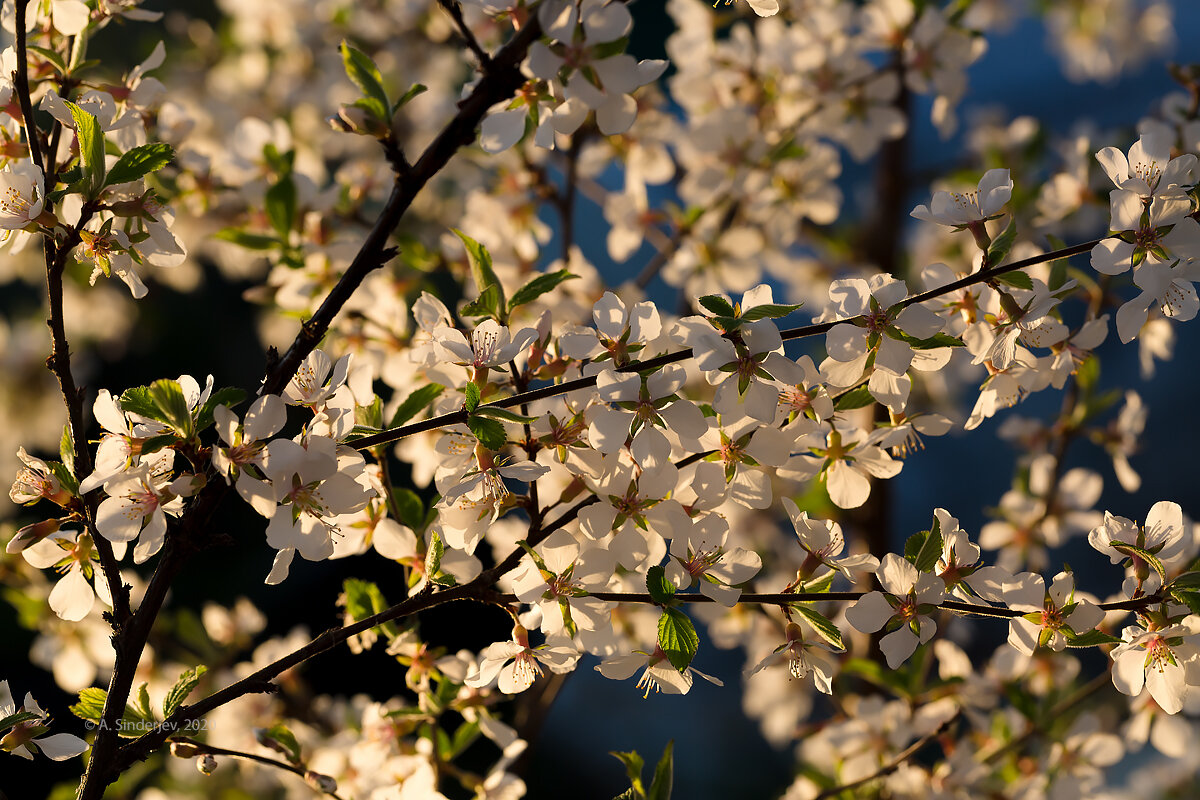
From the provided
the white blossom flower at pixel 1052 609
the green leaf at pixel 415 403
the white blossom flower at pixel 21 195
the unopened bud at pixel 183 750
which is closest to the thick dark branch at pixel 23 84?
the white blossom flower at pixel 21 195

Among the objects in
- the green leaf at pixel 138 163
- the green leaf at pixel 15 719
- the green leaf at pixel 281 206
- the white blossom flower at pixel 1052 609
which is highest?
the green leaf at pixel 138 163

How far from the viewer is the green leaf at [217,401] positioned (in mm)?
536

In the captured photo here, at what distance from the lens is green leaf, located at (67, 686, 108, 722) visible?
653mm

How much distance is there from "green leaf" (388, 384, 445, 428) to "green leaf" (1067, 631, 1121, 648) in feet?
1.63

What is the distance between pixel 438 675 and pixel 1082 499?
0.92 m

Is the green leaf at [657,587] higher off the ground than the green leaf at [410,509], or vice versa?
the green leaf at [657,587]

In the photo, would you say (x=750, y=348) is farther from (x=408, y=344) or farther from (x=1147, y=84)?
(x=1147, y=84)

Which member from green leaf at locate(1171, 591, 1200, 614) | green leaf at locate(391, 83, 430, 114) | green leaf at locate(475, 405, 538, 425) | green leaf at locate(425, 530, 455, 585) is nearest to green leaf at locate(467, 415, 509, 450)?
green leaf at locate(475, 405, 538, 425)

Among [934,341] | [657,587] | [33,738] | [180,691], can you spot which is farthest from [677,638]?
[33,738]

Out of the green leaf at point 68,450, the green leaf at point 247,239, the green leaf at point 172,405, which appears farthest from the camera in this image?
the green leaf at point 247,239

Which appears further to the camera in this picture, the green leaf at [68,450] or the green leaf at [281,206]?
the green leaf at [281,206]

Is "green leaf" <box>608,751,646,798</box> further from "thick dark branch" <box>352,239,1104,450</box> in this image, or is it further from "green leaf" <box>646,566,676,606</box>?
"thick dark branch" <box>352,239,1104,450</box>

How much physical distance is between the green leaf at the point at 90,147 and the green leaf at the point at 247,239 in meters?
0.39

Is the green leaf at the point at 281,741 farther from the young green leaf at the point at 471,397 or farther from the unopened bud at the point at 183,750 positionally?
the young green leaf at the point at 471,397
